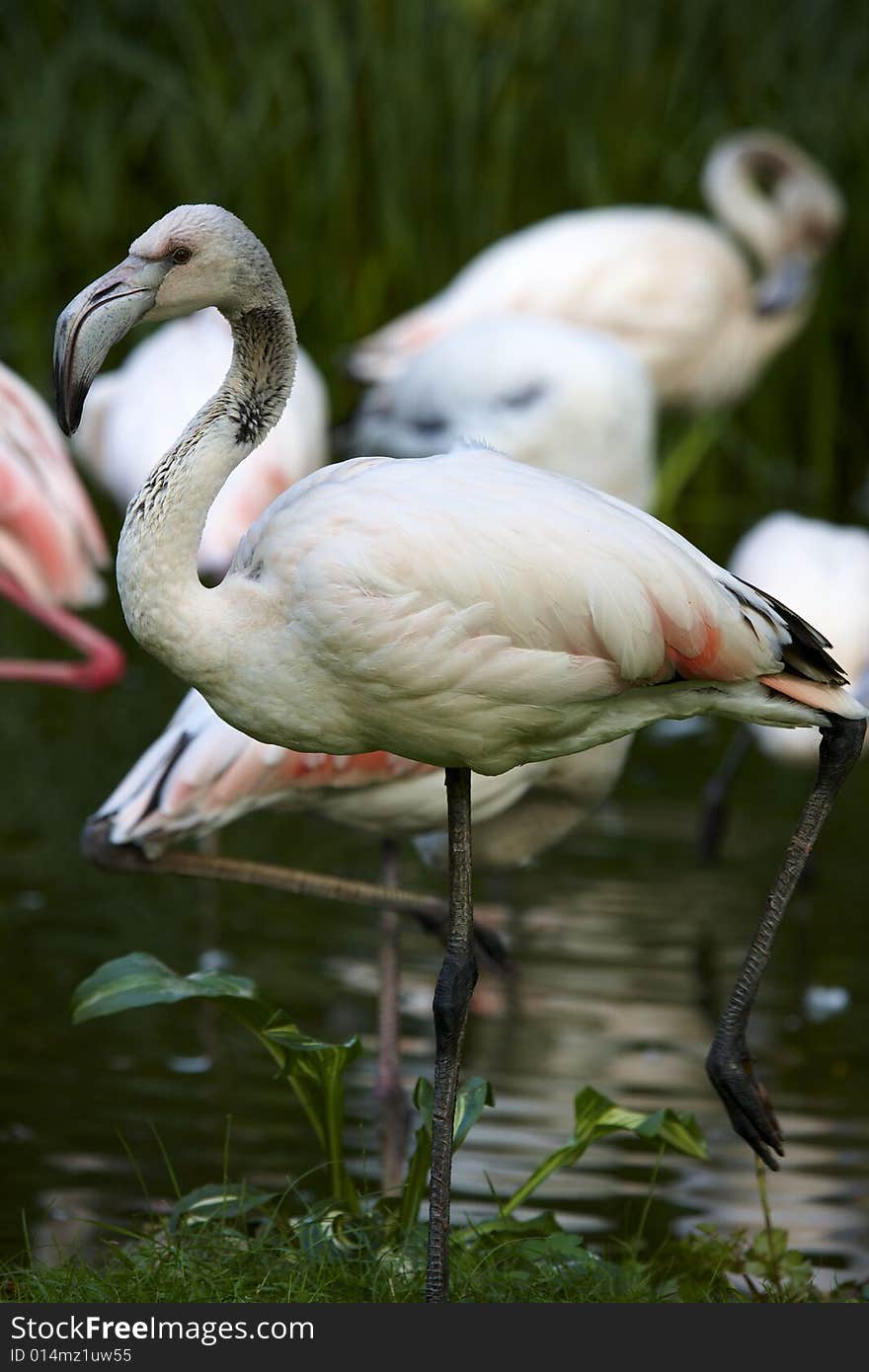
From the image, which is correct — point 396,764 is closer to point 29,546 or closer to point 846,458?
point 29,546

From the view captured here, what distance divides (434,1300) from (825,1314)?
601 millimetres

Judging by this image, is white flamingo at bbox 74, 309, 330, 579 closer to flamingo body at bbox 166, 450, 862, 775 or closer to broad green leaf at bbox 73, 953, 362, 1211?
broad green leaf at bbox 73, 953, 362, 1211

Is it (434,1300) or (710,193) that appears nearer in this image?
(434,1300)

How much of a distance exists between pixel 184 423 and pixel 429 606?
345cm

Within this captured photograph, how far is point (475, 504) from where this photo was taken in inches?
140

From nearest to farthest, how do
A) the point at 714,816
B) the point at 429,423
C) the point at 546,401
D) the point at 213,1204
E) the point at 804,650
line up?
1. the point at 804,650
2. the point at 213,1204
3. the point at 714,816
4. the point at 546,401
5. the point at 429,423

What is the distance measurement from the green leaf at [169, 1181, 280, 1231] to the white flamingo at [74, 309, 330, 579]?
9.08 feet

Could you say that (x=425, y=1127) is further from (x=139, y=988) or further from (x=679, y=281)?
(x=679, y=281)

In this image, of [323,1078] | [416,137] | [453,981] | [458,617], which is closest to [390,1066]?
[323,1078]

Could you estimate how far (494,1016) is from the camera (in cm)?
561

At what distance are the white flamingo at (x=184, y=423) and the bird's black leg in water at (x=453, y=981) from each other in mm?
2766

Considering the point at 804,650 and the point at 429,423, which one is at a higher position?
the point at 804,650

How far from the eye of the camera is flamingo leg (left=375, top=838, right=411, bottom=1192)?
4.77 metres

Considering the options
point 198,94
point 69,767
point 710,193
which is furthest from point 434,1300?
point 198,94
